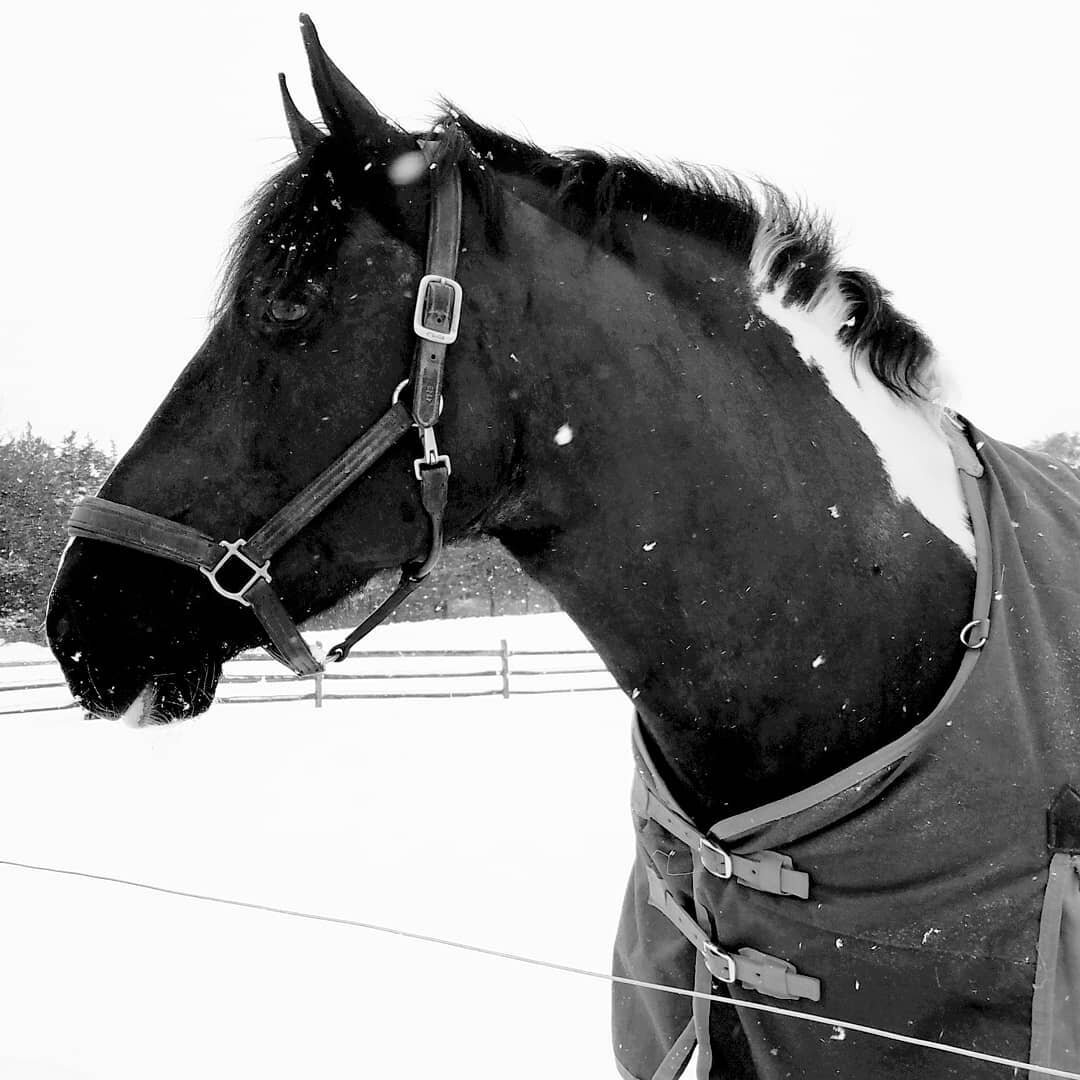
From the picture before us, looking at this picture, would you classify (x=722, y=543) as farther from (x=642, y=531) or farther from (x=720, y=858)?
(x=720, y=858)

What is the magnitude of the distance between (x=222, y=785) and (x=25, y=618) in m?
22.9

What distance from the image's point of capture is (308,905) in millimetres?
5070

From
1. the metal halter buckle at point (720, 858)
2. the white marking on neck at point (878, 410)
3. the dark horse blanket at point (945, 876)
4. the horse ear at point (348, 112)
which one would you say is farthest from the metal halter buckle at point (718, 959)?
the horse ear at point (348, 112)

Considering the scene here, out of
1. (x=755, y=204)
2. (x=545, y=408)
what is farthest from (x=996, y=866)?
(x=755, y=204)

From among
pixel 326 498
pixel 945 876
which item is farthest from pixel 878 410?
pixel 326 498

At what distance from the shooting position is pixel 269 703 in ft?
43.4

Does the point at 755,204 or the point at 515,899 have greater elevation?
the point at 755,204

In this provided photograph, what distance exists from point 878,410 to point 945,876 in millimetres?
914

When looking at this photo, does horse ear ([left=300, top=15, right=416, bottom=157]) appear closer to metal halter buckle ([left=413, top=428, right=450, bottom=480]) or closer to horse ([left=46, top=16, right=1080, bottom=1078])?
horse ([left=46, top=16, right=1080, bottom=1078])

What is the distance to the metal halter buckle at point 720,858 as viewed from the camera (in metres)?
1.57

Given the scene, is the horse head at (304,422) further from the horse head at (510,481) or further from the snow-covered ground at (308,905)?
the snow-covered ground at (308,905)

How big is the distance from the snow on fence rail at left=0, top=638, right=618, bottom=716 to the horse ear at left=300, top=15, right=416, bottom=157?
9599 mm

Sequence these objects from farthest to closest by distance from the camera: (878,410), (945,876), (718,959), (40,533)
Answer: (40,533)
(878,410)
(718,959)
(945,876)

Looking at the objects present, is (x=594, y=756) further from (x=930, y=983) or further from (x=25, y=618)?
(x=25, y=618)
